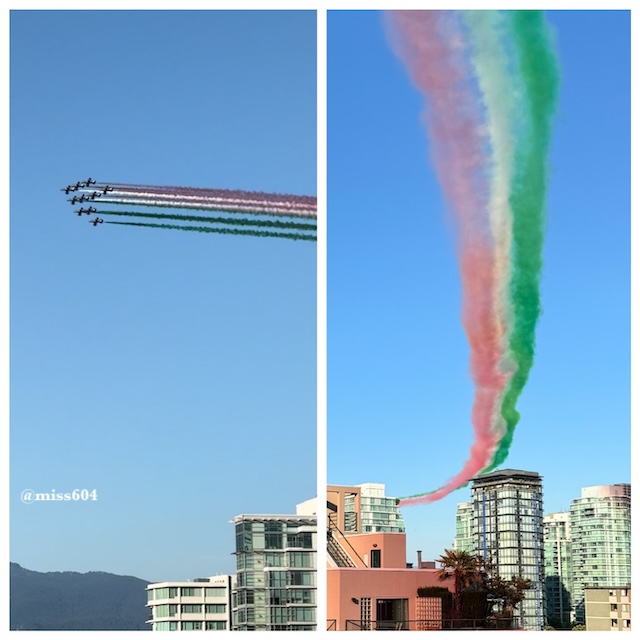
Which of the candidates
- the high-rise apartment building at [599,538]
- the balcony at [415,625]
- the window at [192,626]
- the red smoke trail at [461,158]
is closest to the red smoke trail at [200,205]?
the red smoke trail at [461,158]

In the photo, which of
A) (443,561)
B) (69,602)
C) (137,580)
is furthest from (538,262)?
(69,602)

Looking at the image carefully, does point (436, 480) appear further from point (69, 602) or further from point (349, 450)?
Result: point (69, 602)

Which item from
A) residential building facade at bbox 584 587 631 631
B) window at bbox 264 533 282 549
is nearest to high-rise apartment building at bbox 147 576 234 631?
window at bbox 264 533 282 549

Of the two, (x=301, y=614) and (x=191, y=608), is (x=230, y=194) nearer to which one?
(x=301, y=614)

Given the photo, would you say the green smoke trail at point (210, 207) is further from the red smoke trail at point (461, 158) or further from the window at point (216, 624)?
the window at point (216, 624)

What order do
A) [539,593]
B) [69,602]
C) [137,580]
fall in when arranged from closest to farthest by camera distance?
[539,593] < [137,580] < [69,602]

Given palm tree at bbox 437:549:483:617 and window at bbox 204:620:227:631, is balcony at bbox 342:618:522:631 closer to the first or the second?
palm tree at bbox 437:549:483:617
